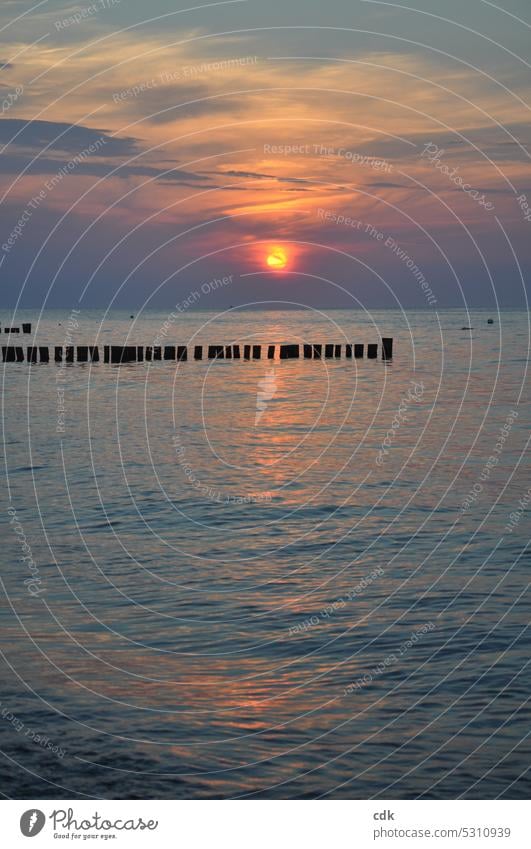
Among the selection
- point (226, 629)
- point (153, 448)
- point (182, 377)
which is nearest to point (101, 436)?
point (153, 448)

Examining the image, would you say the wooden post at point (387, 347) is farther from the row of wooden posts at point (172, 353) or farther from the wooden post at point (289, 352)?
the wooden post at point (289, 352)

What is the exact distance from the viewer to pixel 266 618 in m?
17.0

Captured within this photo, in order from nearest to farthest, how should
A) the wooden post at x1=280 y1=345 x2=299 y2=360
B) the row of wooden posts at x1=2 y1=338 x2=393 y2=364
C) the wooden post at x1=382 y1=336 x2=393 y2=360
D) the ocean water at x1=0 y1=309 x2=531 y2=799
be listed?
the ocean water at x1=0 y1=309 x2=531 y2=799, the row of wooden posts at x1=2 y1=338 x2=393 y2=364, the wooden post at x1=382 y1=336 x2=393 y2=360, the wooden post at x1=280 y1=345 x2=299 y2=360

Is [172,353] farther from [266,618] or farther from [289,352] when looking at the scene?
[266,618]

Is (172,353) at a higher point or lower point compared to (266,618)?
higher

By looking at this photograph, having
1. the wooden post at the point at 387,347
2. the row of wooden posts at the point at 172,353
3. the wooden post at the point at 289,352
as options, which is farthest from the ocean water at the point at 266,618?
the wooden post at the point at 289,352

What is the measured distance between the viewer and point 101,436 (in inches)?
1671

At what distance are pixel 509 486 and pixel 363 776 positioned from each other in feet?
61.9

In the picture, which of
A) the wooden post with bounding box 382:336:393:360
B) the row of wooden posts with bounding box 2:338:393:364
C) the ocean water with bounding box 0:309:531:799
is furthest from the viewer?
the wooden post with bounding box 382:336:393:360

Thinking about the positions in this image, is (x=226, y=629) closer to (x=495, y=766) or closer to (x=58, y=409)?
(x=495, y=766)

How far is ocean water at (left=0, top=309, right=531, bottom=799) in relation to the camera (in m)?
11.6

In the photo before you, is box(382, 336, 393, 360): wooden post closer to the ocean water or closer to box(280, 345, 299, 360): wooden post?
box(280, 345, 299, 360): wooden post

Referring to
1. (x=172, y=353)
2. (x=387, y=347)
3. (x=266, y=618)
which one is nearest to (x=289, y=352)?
(x=172, y=353)

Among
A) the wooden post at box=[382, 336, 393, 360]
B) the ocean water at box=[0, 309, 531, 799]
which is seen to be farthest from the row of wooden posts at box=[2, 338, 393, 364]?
the ocean water at box=[0, 309, 531, 799]
